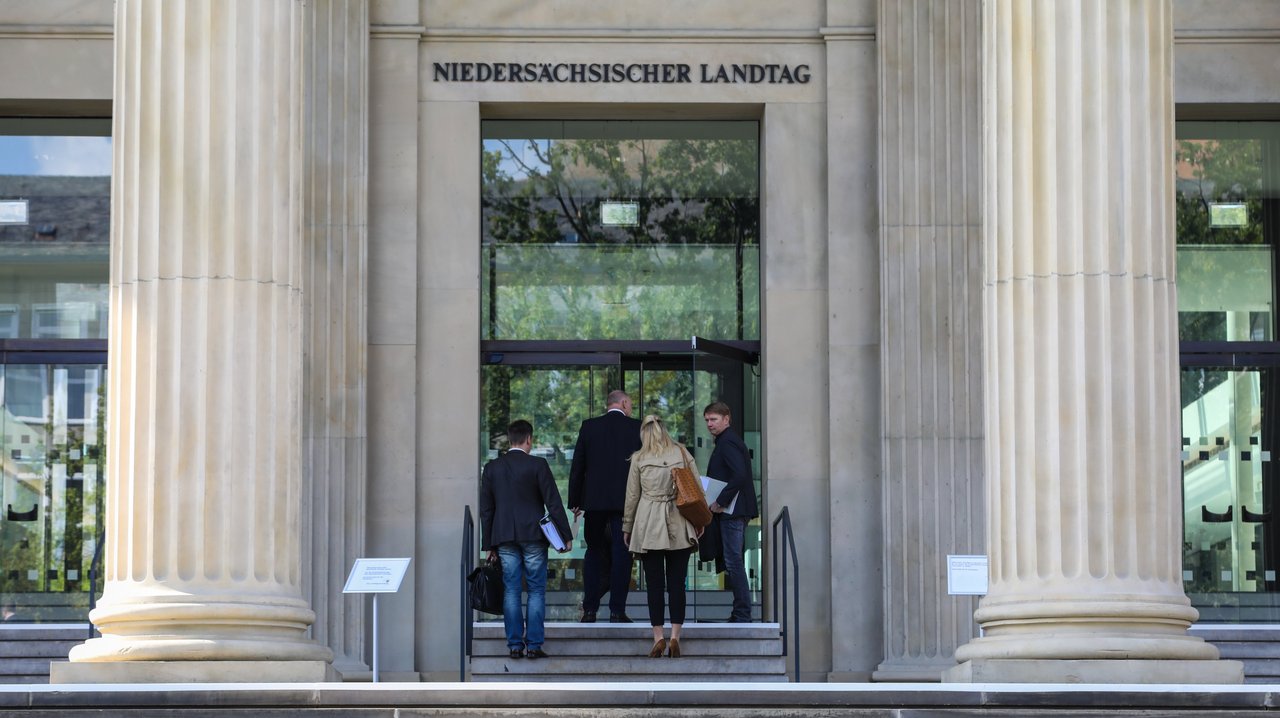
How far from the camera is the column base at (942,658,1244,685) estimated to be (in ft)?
37.4

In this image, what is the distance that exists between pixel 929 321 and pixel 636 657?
4048 mm

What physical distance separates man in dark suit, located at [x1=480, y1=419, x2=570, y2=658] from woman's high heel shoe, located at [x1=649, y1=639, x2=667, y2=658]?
0.84m

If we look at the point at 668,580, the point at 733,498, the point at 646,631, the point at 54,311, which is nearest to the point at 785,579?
the point at 733,498

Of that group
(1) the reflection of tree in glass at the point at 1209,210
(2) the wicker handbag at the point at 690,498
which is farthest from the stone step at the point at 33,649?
(1) the reflection of tree in glass at the point at 1209,210


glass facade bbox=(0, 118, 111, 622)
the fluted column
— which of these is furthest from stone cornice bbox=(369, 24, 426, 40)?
glass facade bbox=(0, 118, 111, 622)

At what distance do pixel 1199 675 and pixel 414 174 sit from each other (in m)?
8.66

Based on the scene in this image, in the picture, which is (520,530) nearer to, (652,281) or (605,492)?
(605,492)

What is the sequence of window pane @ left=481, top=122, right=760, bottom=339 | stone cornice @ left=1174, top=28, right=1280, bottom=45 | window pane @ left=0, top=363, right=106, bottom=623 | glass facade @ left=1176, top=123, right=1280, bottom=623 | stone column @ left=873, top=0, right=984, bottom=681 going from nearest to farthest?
stone column @ left=873, top=0, right=984, bottom=681 → stone cornice @ left=1174, top=28, right=1280, bottom=45 → window pane @ left=0, top=363, right=106, bottom=623 → glass facade @ left=1176, top=123, right=1280, bottom=623 → window pane @ left=481, top=122, right=760, bottom=339

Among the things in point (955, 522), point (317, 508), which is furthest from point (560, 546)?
point (955, 522)

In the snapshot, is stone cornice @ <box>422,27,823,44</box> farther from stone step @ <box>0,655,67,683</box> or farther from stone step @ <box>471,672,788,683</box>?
stone step @ <box>0,655,67,683</box>

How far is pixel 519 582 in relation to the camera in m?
15.0

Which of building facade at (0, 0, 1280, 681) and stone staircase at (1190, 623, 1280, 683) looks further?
building facade at (0, 0, 1280, 681)

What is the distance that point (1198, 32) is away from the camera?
1769cm

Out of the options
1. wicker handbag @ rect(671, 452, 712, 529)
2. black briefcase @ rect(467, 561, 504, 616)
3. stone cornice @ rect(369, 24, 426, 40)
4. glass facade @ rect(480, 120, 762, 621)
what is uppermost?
stone cornice @ rect(369, 24, 426, 40)
